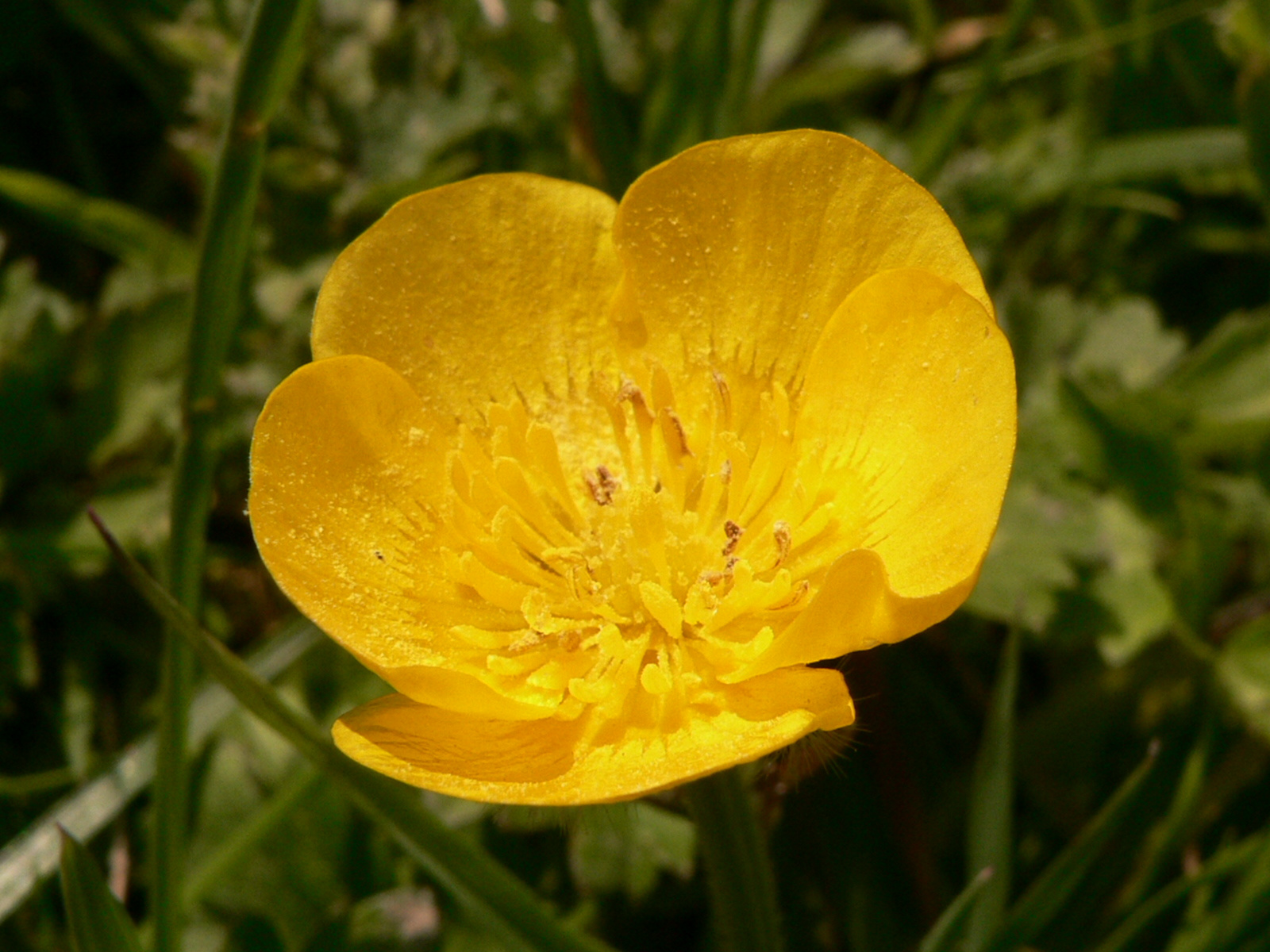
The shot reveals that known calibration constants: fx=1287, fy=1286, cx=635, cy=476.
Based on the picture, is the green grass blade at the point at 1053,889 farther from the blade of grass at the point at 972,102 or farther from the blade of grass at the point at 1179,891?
the blade of grass at the point at 972,102

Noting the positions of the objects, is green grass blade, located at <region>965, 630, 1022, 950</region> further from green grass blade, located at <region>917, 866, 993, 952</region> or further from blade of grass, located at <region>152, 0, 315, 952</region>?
blade of grass, located at <region>152, 0, 315, 952</region>

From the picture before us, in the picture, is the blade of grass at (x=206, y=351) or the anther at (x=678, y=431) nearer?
the blade of grass at (x=206, y=351)

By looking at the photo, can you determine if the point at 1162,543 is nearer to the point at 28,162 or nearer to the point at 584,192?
the point at 584,192

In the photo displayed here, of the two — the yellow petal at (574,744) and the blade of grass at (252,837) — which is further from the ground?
the yellow petal at (574,744)

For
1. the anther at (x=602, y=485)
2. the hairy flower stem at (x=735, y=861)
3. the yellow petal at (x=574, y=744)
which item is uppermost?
the yellow petal at (x=574, y=744)

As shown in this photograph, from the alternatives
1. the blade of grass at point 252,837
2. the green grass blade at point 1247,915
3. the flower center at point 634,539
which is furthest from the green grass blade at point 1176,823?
the blade of grass at point 252,837

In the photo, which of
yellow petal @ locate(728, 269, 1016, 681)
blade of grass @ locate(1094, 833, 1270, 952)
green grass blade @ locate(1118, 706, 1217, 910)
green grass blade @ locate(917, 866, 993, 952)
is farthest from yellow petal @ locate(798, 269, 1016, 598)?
green grass blade @ locate(1118, 706, 1217, 910)

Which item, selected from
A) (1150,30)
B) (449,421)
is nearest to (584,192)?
(449,421)
